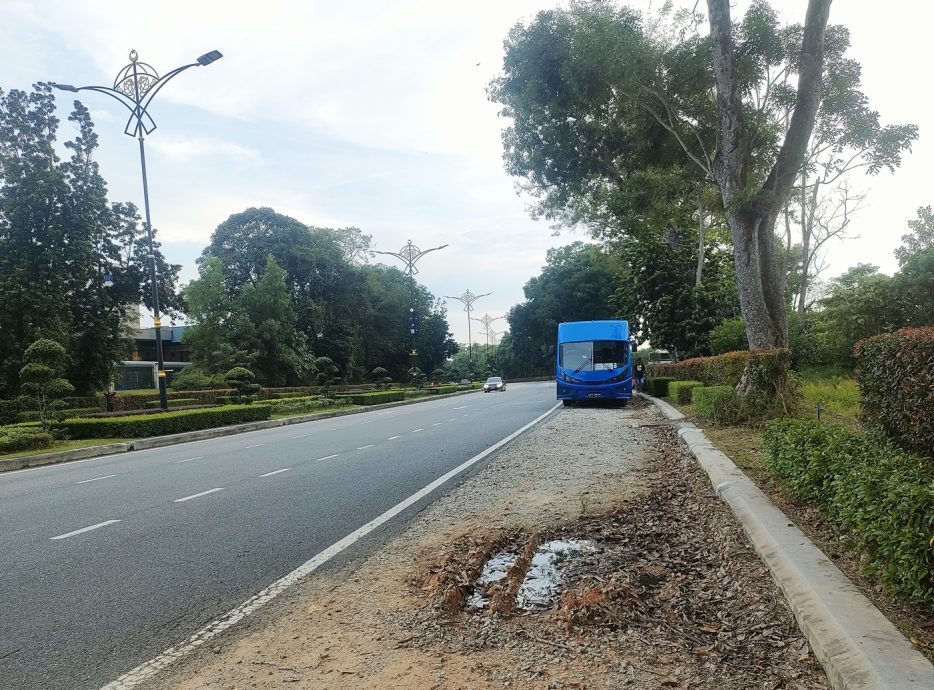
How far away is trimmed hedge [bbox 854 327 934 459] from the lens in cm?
493

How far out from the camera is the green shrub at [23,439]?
1485 centimetres

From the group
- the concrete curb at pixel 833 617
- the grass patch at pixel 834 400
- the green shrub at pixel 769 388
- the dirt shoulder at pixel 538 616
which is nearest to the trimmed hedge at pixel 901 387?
the concrete curb at pixel 833 617

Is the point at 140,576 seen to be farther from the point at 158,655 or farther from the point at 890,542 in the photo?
the point at 890,542

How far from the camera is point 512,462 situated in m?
9.95

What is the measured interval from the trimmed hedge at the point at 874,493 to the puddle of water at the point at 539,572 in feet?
5.73

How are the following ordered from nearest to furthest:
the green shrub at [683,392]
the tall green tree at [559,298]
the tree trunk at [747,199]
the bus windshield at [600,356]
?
1. the tree trunk at [747,199]
2. the green shrub at [683,392]
3. the bus windshield at [600,356]
4. the tall green tree at [559,298]

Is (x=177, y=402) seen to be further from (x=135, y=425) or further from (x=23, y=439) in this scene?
(x=23, y=439)

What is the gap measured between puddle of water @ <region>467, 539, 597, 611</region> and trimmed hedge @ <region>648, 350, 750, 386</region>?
8698 millimetres

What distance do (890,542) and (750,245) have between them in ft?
39.1

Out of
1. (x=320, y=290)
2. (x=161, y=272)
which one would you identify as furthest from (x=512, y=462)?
(x=320, y=290)

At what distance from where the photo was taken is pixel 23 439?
49.6 feet

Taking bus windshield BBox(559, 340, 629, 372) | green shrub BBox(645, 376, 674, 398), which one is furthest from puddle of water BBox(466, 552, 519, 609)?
green shrub BBox(645, 376, 674, 398)

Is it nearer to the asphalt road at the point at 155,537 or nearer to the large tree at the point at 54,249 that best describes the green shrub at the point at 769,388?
the asphalt road at the point at 155,537

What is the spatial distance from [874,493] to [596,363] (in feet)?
62.8
